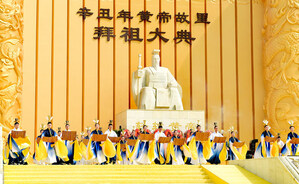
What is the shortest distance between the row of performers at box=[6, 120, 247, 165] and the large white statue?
226 centimetres

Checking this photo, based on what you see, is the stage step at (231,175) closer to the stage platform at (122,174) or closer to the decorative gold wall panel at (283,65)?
the stage platform at (122,174)

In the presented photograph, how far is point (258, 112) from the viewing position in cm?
1755

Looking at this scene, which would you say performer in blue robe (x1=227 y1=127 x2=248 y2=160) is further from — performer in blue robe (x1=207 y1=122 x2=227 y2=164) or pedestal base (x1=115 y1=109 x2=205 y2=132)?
pedestal base (x1=115 y1=109 x2=205 y2=132)

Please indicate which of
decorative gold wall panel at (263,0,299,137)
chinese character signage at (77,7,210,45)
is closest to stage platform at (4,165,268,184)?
decorative gold wall panel at (263,0,299,137)

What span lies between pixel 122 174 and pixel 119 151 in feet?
8.52

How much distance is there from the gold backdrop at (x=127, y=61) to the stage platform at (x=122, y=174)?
251 inches

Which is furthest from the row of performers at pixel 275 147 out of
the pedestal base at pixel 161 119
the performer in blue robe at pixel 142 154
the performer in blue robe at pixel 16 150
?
the performer in blue robe at pixel 16 150

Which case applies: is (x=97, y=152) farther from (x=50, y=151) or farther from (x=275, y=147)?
(x=275, y=147)

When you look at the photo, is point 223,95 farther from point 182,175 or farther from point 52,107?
point 182,175

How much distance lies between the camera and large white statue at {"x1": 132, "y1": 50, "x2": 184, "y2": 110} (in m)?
15.0

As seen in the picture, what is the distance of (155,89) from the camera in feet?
49.8

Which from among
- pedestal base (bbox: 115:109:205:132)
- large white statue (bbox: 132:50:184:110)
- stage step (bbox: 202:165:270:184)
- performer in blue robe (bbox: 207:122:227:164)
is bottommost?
stage step (bbox: 202:165:270:184)

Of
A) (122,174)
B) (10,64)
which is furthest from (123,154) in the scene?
(10,64)

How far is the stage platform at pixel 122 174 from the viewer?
9.49 metres
